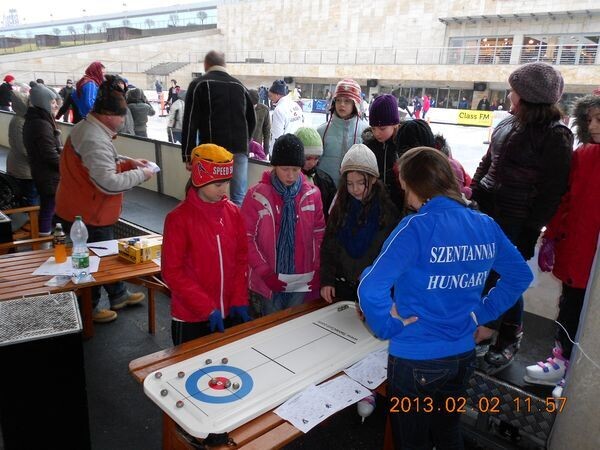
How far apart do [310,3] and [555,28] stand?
16.9 meters

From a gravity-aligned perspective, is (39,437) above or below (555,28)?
below

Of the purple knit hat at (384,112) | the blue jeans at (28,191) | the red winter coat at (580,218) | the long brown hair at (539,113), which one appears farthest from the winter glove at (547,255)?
the blue jeans at (28,191)

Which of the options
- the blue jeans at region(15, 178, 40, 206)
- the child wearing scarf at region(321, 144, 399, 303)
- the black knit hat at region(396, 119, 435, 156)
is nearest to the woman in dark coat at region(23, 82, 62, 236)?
the blue jeans at region(15, 178, 40, 206)

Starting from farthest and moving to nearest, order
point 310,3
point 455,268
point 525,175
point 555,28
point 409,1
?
point 310,3, point 409,1, point 555,28, point 525,175, point 455,268

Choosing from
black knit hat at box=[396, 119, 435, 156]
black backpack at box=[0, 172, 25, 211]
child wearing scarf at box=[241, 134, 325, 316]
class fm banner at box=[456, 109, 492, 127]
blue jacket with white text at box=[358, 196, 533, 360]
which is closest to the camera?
blue jacket with white text at box=[358, 196, 533, 360]

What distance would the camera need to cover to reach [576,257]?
8.08 feet

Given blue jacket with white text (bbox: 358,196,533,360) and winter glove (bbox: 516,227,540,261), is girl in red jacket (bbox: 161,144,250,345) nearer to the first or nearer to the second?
blue jacket with white text (bbox: 358,196,533,360)

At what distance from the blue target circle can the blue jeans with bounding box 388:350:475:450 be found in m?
0.51

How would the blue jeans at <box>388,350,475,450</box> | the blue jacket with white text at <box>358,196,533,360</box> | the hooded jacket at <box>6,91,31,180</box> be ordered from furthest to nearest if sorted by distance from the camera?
the hooded jacket at <box>6,91,31,180</box>
the blue jeans at <box>388,350,475,450</box>
the blue jacket with white text at <box>358,196,533,360</box>

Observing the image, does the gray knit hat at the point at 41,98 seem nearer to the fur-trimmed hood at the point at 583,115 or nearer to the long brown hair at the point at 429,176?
the long brown hair at the point at 429,176

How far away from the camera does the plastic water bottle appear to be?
2.70 m

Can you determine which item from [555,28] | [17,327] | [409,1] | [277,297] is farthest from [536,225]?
[409,1]

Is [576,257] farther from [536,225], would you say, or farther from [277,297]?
[277,297]
